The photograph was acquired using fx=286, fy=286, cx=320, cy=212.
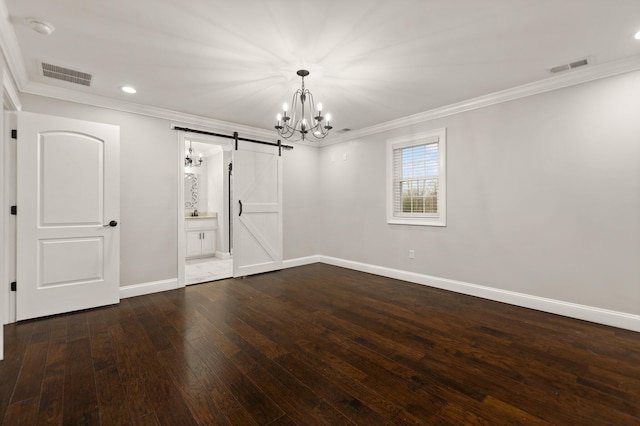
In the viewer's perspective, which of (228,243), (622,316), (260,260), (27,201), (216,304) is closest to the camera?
(622,316)

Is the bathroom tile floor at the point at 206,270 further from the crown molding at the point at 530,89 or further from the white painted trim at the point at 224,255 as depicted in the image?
the crown molding at the point at 530,89

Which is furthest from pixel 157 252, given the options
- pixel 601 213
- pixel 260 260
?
pixel 601 213

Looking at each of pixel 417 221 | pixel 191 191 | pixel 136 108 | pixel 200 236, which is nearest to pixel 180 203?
pixel 136 108

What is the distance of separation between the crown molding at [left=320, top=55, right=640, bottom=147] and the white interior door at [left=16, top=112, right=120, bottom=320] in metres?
4.31

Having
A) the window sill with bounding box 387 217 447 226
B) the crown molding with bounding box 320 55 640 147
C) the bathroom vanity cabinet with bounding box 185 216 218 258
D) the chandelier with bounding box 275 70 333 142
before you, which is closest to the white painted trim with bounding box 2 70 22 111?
the chandelier with bounding box 275 70 333 142

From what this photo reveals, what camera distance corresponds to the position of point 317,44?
8.61ft

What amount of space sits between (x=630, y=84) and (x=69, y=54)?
222 inches

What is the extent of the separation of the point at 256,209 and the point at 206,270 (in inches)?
66.8

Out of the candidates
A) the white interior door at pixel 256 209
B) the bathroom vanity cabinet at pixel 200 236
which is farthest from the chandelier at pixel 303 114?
the bathroom vanity cabinet at pixel 200 236

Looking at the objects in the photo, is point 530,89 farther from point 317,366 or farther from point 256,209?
point 256,209

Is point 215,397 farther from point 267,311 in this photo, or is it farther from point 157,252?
point 157,252

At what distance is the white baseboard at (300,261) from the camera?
5803 mm

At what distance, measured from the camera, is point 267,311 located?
3.45m

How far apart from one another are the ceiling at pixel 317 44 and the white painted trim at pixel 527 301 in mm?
2615
